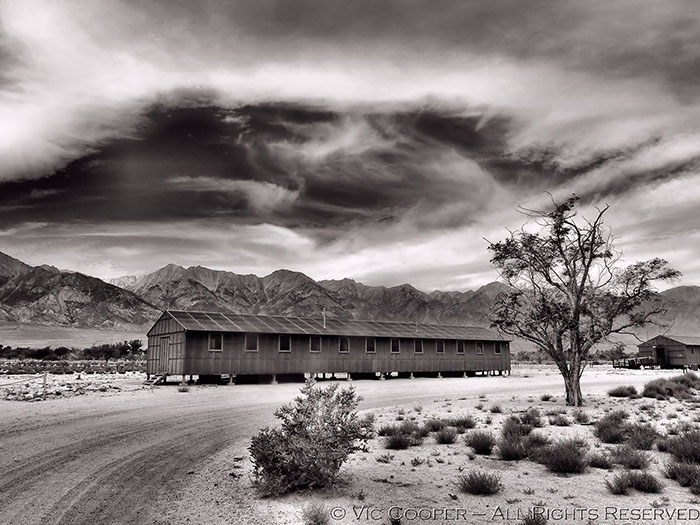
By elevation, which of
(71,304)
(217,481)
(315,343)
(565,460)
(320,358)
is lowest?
(217,481)

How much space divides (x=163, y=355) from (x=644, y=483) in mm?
33965

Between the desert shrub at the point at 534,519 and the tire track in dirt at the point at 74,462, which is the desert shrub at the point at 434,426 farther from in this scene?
the desert shrub at the point at 534,519

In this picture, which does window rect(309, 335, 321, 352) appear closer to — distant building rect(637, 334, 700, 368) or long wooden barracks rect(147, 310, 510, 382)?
long wooden barracks rect(147, 310, 510, 382)

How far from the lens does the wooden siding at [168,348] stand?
110 ft

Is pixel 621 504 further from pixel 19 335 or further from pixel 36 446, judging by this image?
pixel 19 335

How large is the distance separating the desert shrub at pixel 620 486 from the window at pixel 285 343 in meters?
30.2

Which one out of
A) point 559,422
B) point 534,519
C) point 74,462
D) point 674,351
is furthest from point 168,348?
point 674,351

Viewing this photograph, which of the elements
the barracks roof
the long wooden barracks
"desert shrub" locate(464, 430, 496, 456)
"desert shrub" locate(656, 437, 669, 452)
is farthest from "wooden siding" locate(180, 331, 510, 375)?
"desert shrub" locate(656, 437, 669, 452)

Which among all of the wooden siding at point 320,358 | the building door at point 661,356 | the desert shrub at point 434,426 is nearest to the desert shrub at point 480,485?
the desert shrub at point 434,426

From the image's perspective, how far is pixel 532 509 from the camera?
6988mm

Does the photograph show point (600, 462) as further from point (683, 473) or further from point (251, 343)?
point (251, 343)

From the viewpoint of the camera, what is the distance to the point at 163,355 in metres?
36.6

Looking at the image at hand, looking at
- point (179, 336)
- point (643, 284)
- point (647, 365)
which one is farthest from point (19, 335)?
point (643, 284)

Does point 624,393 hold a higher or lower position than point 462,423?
lower
